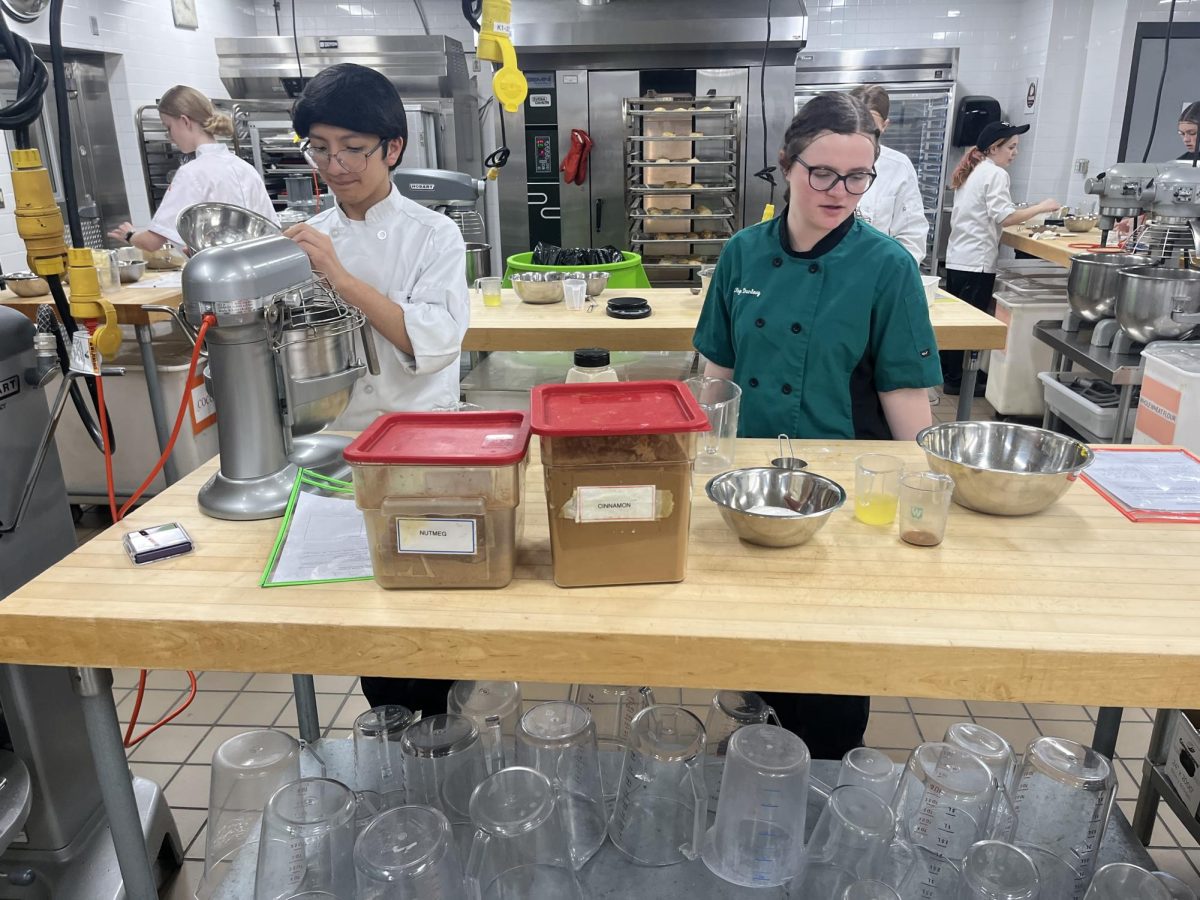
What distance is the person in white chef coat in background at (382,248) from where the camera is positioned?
6.08ft

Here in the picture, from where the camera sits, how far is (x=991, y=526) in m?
1.45

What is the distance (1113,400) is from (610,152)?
13.3 feet

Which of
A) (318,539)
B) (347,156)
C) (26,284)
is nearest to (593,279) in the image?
(347,156)

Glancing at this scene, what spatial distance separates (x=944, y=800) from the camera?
1451mm

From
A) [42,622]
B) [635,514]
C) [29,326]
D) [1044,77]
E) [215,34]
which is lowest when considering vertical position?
[42,622]

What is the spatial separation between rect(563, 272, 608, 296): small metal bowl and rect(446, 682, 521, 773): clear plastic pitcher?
7.99 feet

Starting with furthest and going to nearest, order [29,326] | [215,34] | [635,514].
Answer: [215,34]
[29,326]
[635,514]

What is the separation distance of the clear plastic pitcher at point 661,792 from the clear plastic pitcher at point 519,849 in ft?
0.52

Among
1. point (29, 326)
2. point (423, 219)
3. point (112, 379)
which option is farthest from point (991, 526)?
point (112, 379)

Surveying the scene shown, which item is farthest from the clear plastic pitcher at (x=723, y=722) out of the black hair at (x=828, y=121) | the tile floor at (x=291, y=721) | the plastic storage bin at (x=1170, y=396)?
the plastic storage bin at (x=1170, y=396)

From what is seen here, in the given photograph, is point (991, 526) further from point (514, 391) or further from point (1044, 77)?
point (1044, 77)

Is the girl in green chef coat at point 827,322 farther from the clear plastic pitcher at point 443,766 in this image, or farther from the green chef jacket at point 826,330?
the clear plastic pitcher at point 443,766

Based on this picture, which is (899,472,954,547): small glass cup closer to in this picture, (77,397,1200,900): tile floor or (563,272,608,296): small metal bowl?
(77,397,1200,900): tile floor

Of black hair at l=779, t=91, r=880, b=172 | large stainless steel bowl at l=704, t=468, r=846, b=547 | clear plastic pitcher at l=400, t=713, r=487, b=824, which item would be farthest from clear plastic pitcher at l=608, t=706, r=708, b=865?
black hair at l=779, t=91, r=880, b=172
